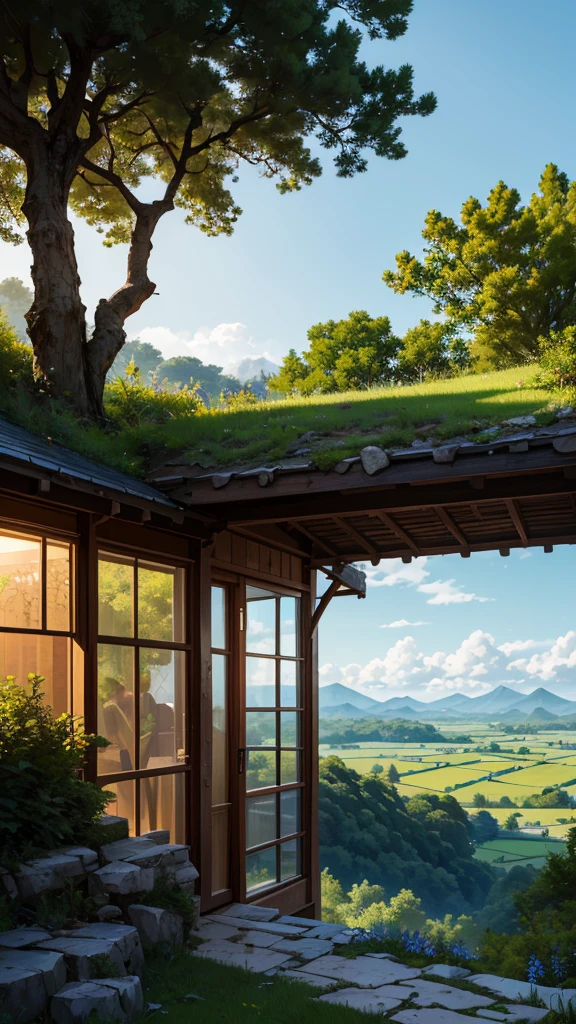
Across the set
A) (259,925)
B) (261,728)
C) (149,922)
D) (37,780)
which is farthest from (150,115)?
Answer: (149,922)

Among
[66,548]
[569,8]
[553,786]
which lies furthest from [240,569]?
[553,786]

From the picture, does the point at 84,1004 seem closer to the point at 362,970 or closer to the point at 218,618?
the point at 362,970

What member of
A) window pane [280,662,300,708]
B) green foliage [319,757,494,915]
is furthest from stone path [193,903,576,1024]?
green foliage [319,757,494,915]

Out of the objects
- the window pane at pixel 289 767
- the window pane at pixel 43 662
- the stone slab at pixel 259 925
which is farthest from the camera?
the window pane at pixel 289 767

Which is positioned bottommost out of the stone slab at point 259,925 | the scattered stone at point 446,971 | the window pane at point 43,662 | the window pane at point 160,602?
the stone slab at point 259,925

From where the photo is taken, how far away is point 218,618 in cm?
743

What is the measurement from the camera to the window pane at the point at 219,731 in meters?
7.26

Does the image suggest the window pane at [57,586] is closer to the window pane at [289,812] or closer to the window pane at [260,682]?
the window pane at [260,682]

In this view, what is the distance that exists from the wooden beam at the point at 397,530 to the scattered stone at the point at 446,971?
3.29 meters

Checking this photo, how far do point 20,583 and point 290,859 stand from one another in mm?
4941

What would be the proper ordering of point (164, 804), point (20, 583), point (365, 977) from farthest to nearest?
point (164, 804), point (20, 583), point (365, 977)

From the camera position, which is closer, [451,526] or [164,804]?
[164,804]

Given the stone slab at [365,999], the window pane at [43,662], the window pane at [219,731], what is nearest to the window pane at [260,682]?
the window pane at [219,731]

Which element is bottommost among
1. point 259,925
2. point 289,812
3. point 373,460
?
point 259,925
